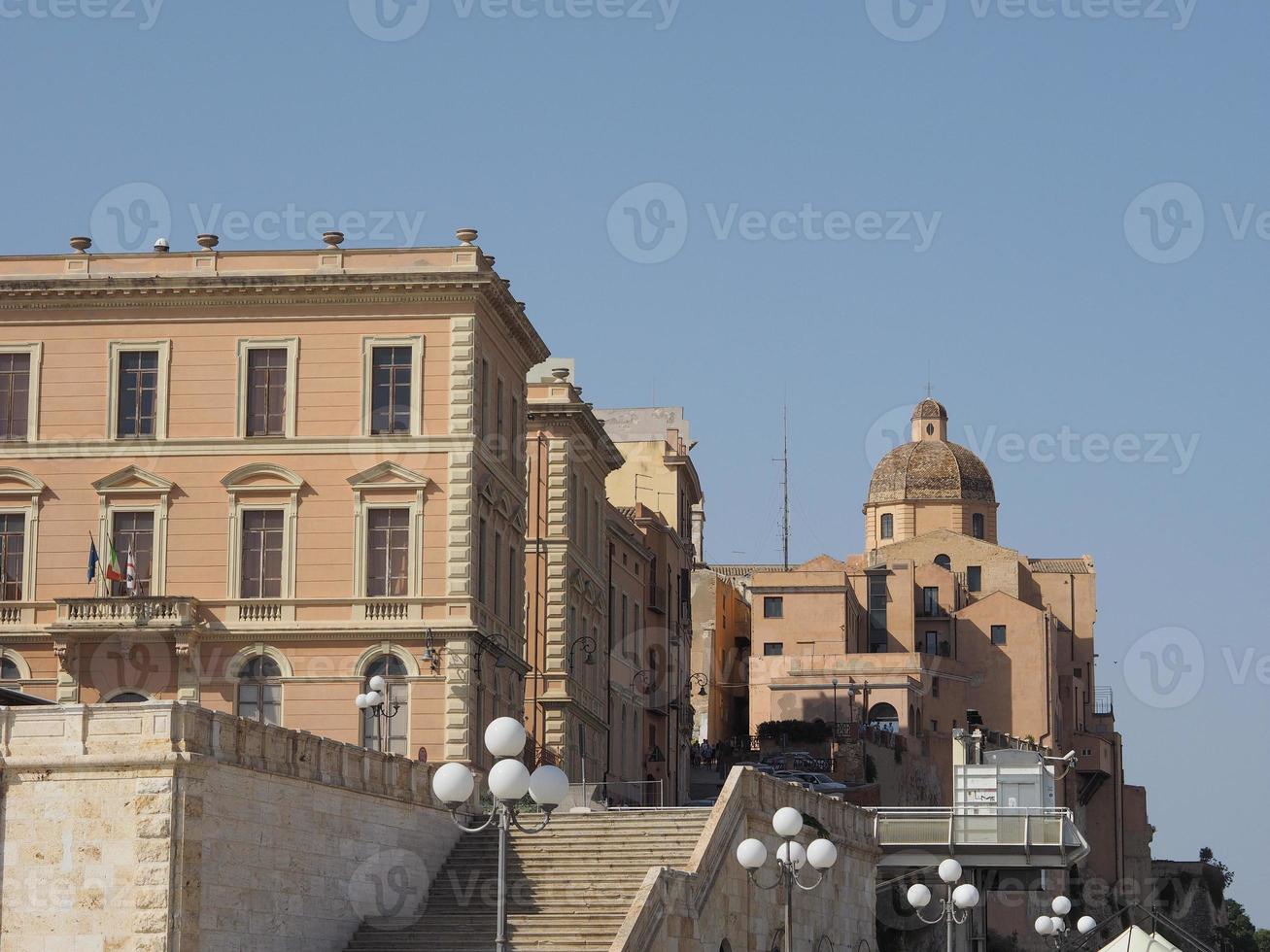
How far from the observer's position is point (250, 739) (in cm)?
3475

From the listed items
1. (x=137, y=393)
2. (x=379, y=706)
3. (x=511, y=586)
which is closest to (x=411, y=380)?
(x=137, y=393)

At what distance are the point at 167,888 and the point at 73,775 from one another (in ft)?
7.30

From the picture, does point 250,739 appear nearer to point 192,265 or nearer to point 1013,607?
point 192,265

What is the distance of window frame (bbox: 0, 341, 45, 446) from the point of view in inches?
2025

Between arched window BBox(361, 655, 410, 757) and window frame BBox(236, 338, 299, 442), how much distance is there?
5.42 metres

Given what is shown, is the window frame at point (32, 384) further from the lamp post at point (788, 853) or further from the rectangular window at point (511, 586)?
the lamp post at point (788, 853)

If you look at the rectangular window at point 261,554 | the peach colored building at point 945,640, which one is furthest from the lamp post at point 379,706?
the peach colored building at point 945,640

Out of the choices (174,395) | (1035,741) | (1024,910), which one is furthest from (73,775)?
(1035,741)

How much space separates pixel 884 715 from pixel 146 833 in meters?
68.9

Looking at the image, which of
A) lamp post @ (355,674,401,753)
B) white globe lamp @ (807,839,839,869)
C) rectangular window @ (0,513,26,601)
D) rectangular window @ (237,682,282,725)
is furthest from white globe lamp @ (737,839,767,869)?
rectangular window @ (0,513,26,601)

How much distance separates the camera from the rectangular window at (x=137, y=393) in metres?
51.4

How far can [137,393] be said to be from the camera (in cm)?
5166

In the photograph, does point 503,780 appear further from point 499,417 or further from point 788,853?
point 499,417

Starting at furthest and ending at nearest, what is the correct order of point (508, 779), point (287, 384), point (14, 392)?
point (14, 392) → point (287, 384) → point (508, 779)
